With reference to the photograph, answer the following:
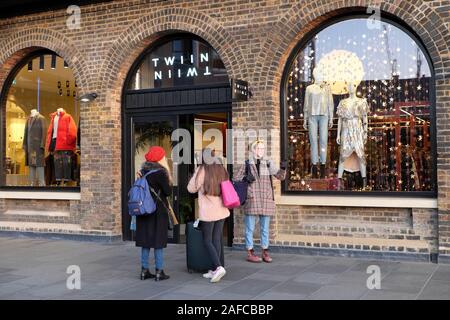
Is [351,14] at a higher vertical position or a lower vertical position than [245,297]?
higher

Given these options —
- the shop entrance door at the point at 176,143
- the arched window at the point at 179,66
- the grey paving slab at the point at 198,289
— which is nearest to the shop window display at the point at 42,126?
the shop entrance door at the point at 176,143

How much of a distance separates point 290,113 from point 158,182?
11.1ft

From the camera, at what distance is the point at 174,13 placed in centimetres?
989

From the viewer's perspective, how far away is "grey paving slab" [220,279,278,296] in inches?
250

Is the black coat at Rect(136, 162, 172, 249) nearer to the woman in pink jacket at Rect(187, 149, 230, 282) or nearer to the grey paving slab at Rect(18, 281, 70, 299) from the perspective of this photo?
the woman in pink jacket at Rect(187, 149, 230, 282)

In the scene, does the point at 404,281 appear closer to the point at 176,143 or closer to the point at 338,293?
the point at 338,293

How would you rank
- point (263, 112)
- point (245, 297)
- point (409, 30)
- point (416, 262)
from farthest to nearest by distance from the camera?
1. point (263, 112)
2. point (409, 30)
3. point (416, 262)
4. point (245, 297)

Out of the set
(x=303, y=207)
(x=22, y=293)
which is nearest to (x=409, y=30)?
(x=303, y=207)

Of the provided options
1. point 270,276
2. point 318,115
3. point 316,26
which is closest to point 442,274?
point 270,276

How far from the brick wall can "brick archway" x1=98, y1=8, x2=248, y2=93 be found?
0.02 meters

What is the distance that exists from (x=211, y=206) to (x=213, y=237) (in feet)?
1.42

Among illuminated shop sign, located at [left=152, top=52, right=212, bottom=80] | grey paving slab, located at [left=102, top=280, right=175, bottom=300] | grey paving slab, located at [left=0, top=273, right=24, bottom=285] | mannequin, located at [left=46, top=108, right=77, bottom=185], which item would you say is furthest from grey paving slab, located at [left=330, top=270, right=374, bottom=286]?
mannequin, located at [left=46, top=108, right=77, bottom=185]

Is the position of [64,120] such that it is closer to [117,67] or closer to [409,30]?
[117,67]

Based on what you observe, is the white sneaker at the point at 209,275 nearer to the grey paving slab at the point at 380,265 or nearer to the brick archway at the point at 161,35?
the grey paving slab at the point at 380,265
